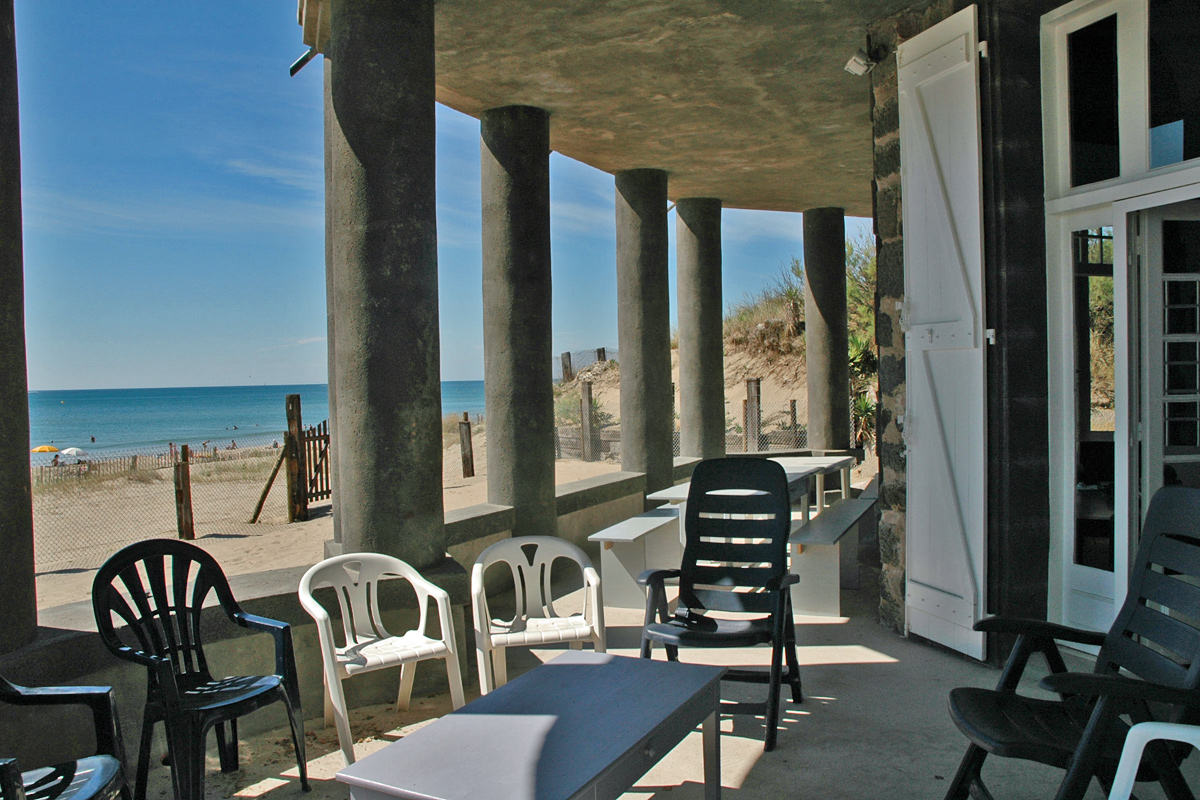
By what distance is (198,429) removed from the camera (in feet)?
137

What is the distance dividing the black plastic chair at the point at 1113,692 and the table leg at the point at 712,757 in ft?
2.20

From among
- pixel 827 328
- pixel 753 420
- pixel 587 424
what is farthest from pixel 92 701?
pixel 587 424

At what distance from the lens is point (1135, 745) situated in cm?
174

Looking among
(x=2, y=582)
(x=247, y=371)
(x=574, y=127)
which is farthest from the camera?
(x=247, y=371)

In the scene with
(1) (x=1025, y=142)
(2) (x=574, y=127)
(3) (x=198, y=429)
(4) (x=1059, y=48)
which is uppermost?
(2) (x=574, y=127)

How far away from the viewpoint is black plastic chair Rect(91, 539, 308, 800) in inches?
93.7

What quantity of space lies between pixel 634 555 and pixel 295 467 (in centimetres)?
772

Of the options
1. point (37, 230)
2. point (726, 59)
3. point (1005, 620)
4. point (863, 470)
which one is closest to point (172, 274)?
point (37, 230)

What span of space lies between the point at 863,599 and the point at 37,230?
164 feet

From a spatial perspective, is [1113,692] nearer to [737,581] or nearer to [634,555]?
[737,581]

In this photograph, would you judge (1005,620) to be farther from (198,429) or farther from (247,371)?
(247,371)

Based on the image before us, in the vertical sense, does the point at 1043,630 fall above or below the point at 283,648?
above

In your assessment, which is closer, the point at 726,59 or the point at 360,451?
the point at 360,451

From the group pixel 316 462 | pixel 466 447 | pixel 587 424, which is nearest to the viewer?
pixel 316 462
